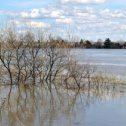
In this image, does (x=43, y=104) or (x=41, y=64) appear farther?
(x=41, y=64)

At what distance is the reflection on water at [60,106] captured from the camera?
16156mm

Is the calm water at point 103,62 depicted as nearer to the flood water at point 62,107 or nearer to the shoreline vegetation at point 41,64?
the shoreline vegetation at point 41,64

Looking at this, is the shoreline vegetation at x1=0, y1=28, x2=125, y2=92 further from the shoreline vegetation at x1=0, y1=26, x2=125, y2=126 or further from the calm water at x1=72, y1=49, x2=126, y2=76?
the calm water at x1=72, y1=49, x2=126, y2=76

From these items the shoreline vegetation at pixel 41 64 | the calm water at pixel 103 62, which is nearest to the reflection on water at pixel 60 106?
the shoreline vegetation at pixel 41 64

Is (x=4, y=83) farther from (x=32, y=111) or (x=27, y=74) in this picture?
(x=32, y=111)

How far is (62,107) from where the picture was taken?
749 inches

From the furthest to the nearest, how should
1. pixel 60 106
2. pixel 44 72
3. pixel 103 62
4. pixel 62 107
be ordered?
pixel 103 62 → pixel 44 72 → pixel 60 106 → pixel 62 107

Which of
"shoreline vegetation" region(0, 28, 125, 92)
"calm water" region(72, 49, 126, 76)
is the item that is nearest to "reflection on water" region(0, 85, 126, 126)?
"shoreline vegetation" region(0, 28, 125, 92)

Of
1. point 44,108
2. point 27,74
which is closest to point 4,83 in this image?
point 27,74

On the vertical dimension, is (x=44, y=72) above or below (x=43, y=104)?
above

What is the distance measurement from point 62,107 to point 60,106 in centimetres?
25

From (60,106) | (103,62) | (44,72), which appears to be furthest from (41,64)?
(103,62)

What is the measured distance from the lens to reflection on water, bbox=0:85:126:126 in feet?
53.0

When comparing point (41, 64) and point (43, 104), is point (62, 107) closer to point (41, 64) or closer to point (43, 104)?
point (43, 104)
